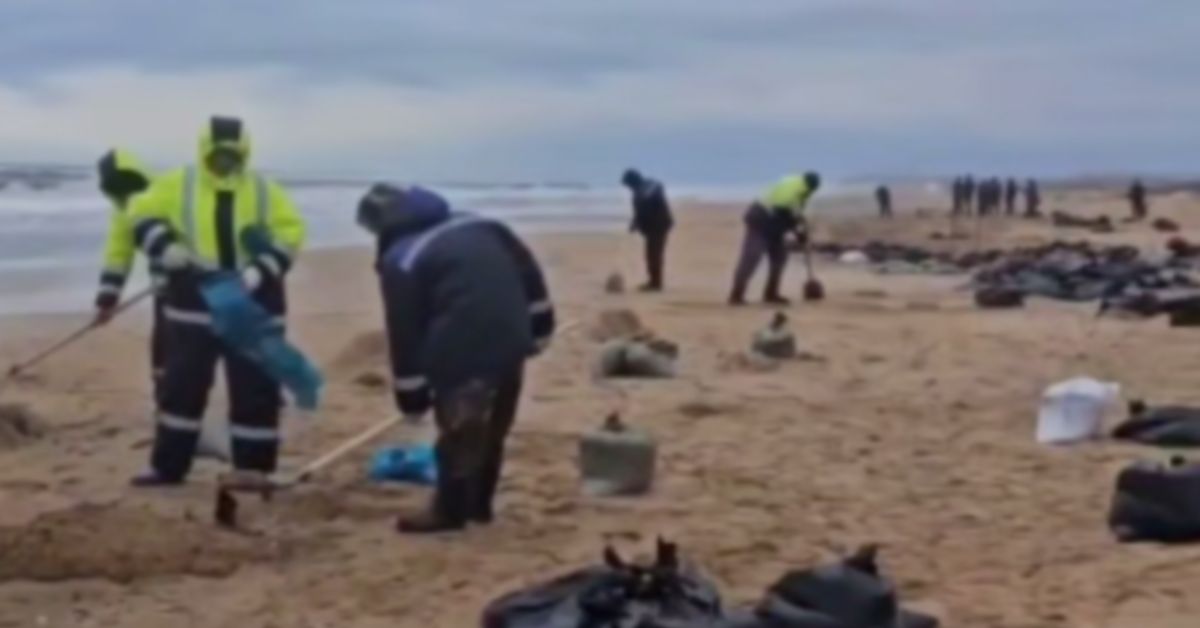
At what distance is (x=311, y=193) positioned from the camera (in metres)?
71.4

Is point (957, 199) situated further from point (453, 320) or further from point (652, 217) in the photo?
point (453, 320)

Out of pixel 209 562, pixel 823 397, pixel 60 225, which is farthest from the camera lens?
pixel 60 225

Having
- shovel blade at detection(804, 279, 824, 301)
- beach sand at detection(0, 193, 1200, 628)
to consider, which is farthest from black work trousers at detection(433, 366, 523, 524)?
shovel blade at detection(804, 279, 824, 301)

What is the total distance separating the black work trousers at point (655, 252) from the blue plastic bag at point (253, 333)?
51.5 ft

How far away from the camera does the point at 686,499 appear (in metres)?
10.6

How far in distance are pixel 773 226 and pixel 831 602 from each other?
651 inches

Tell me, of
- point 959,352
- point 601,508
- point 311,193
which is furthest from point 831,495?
point 311,193

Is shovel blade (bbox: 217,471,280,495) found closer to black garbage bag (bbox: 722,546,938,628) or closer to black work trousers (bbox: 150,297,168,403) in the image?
black work trousers (bbox: 150,297,168,403)

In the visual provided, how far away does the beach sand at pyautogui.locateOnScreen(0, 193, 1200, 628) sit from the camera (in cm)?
843

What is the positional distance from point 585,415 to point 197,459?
2.85m

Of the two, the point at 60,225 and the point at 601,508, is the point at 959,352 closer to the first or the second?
the point at 601,508

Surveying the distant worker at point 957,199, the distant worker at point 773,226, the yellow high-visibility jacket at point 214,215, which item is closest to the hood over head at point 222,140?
the yellow high-visibility jacket at point 214,215

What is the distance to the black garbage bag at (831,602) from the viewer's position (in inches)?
269

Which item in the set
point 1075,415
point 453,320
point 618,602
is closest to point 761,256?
point 1075,415
